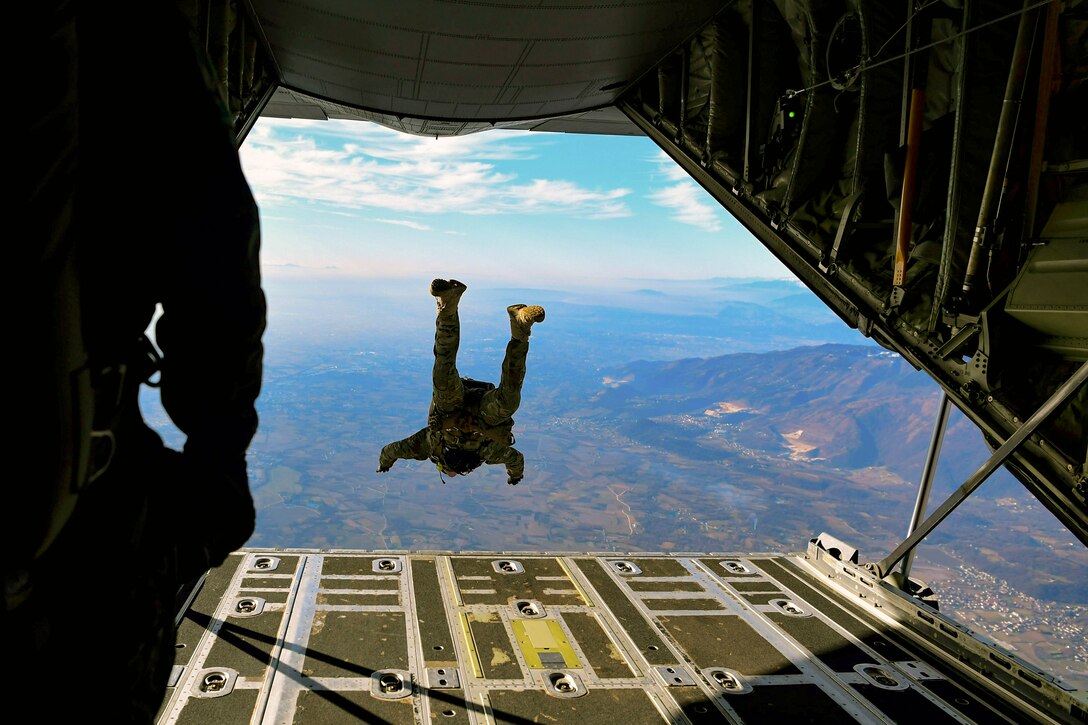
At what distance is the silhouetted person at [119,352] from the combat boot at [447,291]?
193 inches

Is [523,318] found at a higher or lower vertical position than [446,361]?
higher

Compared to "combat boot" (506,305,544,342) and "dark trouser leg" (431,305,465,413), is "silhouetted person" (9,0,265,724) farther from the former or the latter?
"dark trouser leg" (431,305,465,413)

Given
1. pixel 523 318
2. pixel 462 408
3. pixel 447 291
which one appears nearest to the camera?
pixel 523 318

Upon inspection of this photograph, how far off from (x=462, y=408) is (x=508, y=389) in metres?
0.73

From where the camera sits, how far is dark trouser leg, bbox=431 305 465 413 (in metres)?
6.60

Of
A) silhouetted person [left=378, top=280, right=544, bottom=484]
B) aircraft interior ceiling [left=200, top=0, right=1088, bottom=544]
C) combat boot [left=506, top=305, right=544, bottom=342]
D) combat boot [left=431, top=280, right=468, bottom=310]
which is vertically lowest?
silhouetted person [left=378, top=280, right=544, bottom=484]

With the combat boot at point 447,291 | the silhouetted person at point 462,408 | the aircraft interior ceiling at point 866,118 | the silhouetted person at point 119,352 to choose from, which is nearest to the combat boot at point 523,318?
the silhouetted person at point 462,408

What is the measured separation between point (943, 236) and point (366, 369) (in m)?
162

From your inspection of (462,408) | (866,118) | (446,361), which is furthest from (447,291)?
(866,118)

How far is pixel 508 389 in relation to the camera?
6.60m

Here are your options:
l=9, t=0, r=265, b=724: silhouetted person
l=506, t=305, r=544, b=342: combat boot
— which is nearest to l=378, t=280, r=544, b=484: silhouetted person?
l=506, t=305, r=544, b=342: combat boot

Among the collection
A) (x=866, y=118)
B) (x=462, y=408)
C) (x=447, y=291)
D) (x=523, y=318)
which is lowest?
(x=462, y=408)

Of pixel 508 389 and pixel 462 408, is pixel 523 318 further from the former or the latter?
pixel 462 408

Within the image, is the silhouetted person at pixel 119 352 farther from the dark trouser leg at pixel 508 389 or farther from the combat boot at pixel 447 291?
the dark trouser leg at pixel 508 389
